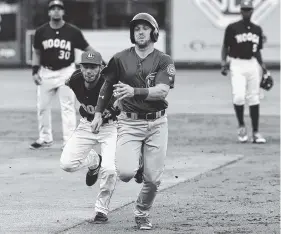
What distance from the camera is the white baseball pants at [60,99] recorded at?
13719 mm

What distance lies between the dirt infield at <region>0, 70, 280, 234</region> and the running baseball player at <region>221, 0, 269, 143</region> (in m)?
0.44

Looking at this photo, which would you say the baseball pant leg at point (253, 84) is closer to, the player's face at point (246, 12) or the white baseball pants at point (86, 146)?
the player's face at point (246, 12)

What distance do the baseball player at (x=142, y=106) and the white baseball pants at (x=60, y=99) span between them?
205 inches

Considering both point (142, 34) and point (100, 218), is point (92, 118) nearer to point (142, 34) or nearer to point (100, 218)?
point (100, 218)

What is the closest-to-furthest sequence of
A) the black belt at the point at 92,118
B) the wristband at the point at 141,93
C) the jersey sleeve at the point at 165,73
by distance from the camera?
the wristband at the point at 141,93, the jersey sleeve at the point at 165,73, the black belt at the point at 92,118

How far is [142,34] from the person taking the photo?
8188mm

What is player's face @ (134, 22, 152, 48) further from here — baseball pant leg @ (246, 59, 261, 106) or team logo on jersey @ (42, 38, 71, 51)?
baseball pant leg @ (246, 59, 261, 106)

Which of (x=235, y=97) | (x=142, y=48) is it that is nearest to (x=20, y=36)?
(x=235, y=97)

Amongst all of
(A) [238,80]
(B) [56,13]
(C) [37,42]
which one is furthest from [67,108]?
(A) [238,80]

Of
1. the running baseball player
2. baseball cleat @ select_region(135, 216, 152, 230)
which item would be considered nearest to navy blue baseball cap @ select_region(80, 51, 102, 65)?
baseball cleat @ select_region(135, 216, 152, 230)

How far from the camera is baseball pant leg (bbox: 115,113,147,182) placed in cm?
837

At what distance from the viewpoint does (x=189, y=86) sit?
81.5 feet

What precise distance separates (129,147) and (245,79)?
6.93m

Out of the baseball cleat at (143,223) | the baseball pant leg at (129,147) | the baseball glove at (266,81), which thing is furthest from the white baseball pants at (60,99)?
the baseball cleat at (143,223)
